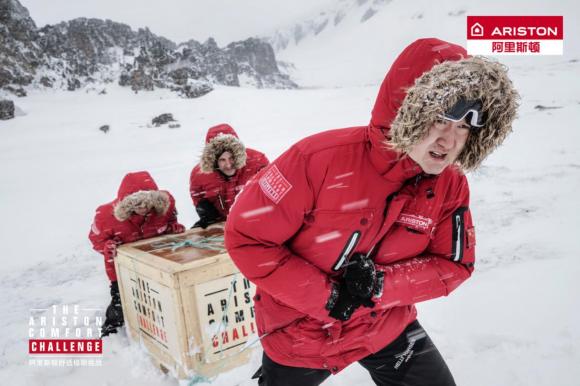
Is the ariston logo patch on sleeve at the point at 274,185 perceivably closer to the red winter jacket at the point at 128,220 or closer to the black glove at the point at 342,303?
the black glove at the point at 342,303

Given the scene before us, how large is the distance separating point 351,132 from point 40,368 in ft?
10.7

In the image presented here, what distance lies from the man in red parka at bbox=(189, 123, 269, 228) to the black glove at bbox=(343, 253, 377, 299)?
2692mm

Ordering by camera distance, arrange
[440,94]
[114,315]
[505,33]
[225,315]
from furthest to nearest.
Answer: [505,33] < [114,315] < [225,315] < [440,94]

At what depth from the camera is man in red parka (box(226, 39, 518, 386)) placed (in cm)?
118

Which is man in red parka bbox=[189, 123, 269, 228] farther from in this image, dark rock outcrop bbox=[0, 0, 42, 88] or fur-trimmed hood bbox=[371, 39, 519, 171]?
dark rock outcrop bbox=[0, 0, 42, 88]

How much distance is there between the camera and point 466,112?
116 centimetres

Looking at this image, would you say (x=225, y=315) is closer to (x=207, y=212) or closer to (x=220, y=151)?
(x=207, y=212)

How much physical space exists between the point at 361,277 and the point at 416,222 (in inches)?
12.3

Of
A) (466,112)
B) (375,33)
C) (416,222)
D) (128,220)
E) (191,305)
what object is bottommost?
(191,305)

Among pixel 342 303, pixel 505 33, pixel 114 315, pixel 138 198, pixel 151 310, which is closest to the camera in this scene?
pixel 342 303

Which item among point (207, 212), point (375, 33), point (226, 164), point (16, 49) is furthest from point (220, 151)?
point (375, 33)

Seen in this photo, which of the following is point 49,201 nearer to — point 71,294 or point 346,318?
point 71,294

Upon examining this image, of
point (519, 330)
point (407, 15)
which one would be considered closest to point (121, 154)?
point (519, 330)

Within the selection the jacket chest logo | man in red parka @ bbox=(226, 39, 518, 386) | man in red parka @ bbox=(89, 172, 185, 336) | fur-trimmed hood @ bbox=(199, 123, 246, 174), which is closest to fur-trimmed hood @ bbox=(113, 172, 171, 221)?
man in red parka @ bbox=(89, 172, 185, 336)
